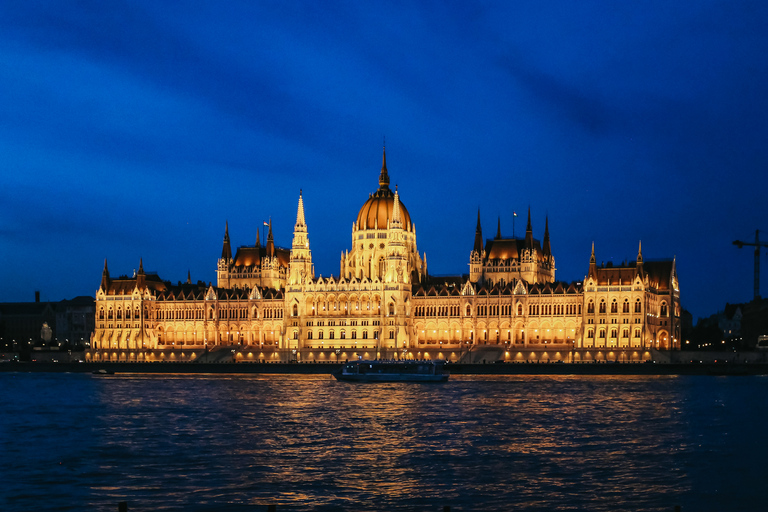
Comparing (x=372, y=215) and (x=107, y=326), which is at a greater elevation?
(x=372, y=215)

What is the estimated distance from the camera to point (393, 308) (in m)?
153

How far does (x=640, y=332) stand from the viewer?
142 metres

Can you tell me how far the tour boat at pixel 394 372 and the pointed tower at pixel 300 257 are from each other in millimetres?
36008

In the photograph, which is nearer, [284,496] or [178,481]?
[284,496]

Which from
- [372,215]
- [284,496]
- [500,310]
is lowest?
[284,496]

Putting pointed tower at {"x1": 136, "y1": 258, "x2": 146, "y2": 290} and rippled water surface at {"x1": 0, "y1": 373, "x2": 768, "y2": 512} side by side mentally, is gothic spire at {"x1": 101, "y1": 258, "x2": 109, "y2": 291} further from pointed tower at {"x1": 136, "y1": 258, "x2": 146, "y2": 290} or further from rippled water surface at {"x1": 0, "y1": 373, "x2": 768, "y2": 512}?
rippled water surface at {"x1": 0, "y1": 373, "x2": 768, "y2": 512}

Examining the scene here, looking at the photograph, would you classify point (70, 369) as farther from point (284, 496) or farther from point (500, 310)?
point (284, 496)

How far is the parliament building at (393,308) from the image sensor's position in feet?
477

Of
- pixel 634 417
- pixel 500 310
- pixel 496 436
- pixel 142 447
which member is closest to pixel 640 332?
pixel 500 310

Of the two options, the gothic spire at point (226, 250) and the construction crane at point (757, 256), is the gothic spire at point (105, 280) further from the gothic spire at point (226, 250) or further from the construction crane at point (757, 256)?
the construction crane at point (757, 256)

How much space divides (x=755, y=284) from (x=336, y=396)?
11433cm

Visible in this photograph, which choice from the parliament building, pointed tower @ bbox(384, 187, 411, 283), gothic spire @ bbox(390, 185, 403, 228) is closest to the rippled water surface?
the parliament building

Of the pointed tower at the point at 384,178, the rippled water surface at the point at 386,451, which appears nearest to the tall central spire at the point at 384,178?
the pointed tower at the point at 384,178

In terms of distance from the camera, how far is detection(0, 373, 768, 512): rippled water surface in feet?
126
